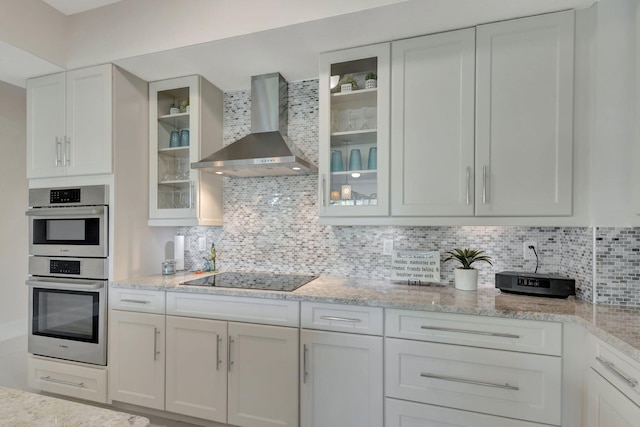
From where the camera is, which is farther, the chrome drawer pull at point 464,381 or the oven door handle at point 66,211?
the oven door handle at point 66,211

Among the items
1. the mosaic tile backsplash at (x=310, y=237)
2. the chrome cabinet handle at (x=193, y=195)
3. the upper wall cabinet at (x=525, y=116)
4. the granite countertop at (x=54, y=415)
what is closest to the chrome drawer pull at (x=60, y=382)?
the mosaic tile backsplash at (x=310, y=237)

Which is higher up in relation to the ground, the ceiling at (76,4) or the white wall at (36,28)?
the ceiling at (76,4)

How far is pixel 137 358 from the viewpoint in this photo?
2.15m

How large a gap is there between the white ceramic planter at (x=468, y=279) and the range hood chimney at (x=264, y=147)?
1170 mm

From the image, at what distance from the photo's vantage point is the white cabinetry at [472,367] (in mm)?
1482

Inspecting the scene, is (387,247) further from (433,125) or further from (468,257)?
(433,125)

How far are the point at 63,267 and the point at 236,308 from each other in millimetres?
1385

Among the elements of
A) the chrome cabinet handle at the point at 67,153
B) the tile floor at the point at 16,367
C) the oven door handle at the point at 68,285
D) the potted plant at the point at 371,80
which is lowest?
the tile floor at the point at 16,367

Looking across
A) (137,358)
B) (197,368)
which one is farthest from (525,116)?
(137,358)

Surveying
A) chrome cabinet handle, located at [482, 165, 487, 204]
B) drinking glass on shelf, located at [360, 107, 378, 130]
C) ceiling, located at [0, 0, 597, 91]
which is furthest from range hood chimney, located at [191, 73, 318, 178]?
chrome cabinet handle, located at [482, 165, 487, 204]

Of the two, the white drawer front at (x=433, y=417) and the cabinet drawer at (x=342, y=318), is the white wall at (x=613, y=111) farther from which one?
the cabinet drawer at (x=342, y=318)

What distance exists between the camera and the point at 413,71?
6.33 feet

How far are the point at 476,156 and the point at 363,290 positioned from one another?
3.27ft

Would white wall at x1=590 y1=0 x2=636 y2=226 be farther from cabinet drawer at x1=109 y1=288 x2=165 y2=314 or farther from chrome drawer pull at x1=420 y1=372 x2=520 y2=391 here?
cabinet drawer at x1=109 y1=288 x2=165 y2=314
